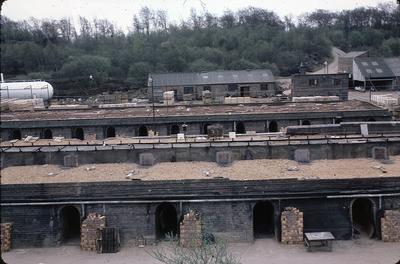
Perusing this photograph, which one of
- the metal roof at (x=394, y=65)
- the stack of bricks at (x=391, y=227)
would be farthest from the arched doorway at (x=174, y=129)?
the metal roof at (x=394, y=65)

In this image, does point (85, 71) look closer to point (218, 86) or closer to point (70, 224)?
point (218, 86)

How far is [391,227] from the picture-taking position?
19234 mm

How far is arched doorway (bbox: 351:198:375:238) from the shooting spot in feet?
66.1

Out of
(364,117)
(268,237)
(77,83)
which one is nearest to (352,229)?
(268,237)

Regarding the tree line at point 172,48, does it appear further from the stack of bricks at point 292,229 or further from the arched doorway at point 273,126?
the stack of bricks at point 292,229

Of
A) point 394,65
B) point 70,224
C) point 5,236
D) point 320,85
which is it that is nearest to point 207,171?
point 70,224

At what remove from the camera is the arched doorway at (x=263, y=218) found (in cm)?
2107

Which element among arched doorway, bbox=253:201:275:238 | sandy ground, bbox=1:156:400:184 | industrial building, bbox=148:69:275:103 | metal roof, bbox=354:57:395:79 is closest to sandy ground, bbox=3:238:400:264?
arched doorway, bbox=253:201:275:238

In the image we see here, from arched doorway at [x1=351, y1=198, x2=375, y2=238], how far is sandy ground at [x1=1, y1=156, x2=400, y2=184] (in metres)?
1.31

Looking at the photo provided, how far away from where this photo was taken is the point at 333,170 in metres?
22.3

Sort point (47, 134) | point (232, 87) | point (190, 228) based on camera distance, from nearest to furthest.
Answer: point (190, 228) → point (47, 134) → point (232, 87)

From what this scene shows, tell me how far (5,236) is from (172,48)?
62.6 metres

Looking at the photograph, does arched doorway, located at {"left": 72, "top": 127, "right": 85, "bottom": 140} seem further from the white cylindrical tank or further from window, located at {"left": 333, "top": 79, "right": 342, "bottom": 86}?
window, located at {"left": 333, "top": 79, "right": 342, "bottom": 86}

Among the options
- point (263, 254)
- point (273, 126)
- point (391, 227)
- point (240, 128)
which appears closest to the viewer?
point (263, 254)
